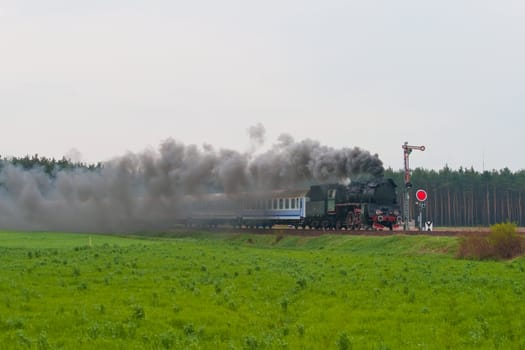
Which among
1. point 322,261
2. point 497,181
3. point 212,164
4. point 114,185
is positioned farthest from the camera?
point 497,181

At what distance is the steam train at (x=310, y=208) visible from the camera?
49219mm

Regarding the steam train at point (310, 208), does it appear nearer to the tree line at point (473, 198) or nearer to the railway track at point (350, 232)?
the railway track at point (350, 232)

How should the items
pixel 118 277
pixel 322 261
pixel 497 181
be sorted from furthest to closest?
pixel 497 181 < pixel 322 261 < pixel 118 277

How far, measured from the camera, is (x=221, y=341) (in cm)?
1383

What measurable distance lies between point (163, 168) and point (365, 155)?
26.8 metres

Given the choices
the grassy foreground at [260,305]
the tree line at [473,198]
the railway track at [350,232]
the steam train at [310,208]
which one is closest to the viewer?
the grassy foreground at [260,305]

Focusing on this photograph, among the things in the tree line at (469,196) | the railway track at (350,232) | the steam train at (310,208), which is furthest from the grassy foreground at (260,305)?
the tree line at (469,196)

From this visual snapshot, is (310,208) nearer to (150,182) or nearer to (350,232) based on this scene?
(350,232)

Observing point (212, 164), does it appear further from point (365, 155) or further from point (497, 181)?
point (497, 181)

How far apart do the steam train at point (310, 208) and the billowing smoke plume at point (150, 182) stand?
1.39m

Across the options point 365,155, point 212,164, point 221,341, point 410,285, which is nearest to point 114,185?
point 212,164

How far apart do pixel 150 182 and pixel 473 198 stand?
2340 inches

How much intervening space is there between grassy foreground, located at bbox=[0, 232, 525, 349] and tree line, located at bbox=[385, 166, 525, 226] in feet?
259

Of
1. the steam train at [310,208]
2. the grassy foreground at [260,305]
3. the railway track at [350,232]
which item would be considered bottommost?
the grassy foreground at [260,305]
